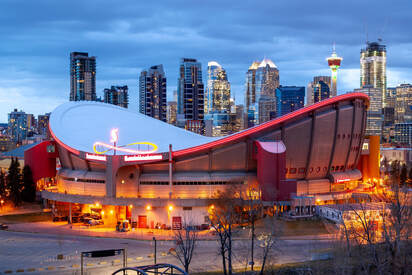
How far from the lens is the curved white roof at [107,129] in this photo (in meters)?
77.1

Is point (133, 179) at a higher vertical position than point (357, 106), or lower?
lower

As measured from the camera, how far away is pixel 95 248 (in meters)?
51.3

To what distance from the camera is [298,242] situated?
177 ft

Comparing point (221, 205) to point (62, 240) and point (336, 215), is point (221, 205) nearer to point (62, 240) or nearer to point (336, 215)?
point (336, 215)

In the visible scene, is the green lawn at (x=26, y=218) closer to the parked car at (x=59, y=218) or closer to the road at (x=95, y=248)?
the parked car at (x=59, y=218)

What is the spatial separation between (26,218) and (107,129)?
19512 millimetres

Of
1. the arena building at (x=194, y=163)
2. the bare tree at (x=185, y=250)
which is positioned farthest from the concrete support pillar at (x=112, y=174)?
the bare tree at (x=185, y=250)

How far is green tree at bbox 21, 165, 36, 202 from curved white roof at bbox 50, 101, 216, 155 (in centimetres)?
861

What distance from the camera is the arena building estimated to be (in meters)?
67.4

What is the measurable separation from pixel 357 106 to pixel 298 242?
34.4 metres

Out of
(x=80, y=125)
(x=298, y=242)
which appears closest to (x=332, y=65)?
(x=80, y=125)

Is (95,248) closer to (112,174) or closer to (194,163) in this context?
(112,174)

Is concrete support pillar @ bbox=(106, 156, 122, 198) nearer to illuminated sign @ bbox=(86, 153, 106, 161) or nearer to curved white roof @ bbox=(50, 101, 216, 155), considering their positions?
illuminated sign @ bbox=(86, 153, 106, 161)

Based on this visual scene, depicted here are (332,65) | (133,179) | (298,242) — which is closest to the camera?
(298,242)
